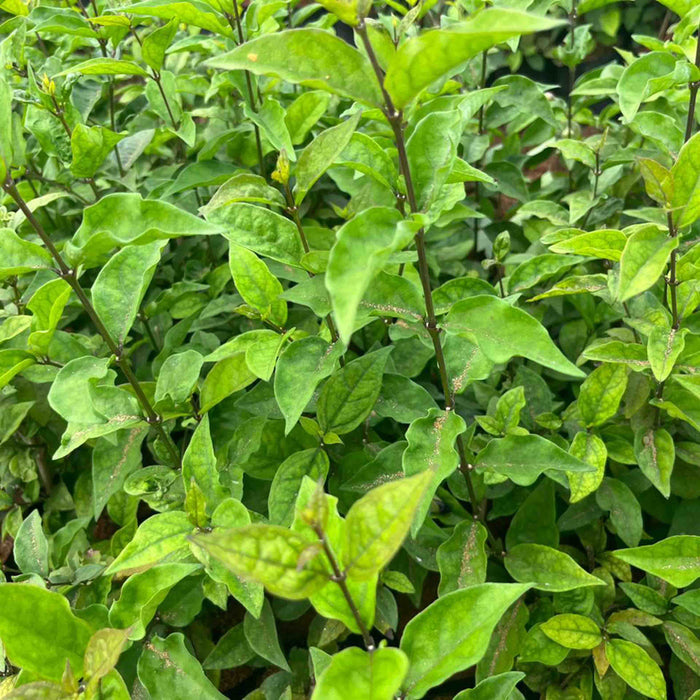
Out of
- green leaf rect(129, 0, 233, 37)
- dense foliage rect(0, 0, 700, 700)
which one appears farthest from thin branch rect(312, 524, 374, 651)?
green leaf rect(129, 0, 233, 37)

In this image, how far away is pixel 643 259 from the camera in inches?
36.4

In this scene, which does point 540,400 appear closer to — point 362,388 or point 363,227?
point 362,388

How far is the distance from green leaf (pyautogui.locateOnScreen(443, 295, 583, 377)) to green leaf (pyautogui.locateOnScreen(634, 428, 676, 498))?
37 cm

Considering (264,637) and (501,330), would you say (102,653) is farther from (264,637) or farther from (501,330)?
(501,330)

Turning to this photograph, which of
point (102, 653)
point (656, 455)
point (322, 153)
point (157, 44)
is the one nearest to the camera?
point (102, 653)

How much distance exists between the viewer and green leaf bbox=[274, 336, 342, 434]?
95 cm

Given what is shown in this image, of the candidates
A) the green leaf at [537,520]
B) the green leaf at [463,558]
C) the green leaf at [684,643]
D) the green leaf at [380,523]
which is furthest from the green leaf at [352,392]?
the green leaf at [684,643]

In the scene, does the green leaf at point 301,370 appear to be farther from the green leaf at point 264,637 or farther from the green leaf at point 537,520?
the green leaf at point 537,520

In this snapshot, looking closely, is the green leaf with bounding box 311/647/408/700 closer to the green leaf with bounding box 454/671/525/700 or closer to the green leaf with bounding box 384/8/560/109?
the green leaf with bounding box 454/671/525/700

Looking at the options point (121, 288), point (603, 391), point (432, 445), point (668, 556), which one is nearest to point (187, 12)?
point (121, 288)

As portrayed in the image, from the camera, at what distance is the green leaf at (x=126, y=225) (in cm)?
90

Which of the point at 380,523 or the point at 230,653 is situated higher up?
the point at 380,523

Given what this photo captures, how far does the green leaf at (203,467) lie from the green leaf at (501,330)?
0.39 m

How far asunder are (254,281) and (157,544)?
39 cm
